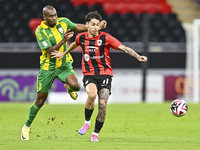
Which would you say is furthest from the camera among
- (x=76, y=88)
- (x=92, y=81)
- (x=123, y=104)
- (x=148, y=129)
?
(x=123, y=104)

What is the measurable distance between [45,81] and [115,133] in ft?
4.93

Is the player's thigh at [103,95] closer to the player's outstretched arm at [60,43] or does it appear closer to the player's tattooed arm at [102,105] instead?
the player's tattooed arm at [102,105]

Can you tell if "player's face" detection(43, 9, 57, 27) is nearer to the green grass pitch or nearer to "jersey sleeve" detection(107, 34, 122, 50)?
"jersey sleeve" detection(107, 34, 122, 50)

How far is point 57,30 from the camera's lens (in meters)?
6.58

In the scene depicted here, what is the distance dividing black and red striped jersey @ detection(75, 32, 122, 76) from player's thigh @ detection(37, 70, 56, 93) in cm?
85

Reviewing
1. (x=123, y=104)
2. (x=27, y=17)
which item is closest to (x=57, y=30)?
(x=123, y=104)

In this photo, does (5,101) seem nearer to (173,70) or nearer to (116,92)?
(116,92)

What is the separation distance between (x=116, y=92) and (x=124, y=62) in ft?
3.74

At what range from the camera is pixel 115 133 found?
6.76 metres

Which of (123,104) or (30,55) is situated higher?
(30,55)

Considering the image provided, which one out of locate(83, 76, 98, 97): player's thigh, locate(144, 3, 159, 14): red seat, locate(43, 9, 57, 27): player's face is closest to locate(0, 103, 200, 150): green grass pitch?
locate(83, 76, 98, 97): player's thigh

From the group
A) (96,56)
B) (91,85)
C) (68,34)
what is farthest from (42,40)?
(91,85)

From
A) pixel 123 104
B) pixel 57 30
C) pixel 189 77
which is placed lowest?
pixel 123 104

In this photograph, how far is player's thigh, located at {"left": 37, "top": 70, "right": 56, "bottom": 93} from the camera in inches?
251
